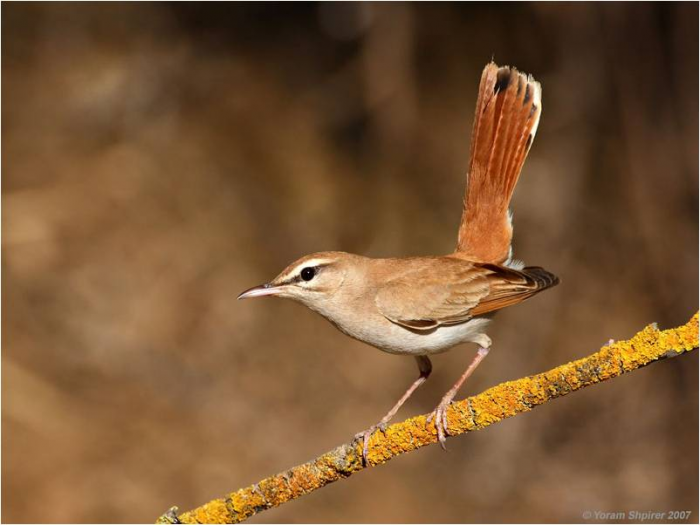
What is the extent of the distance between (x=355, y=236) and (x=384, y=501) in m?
2.63

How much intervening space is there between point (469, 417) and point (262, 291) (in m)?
1.04

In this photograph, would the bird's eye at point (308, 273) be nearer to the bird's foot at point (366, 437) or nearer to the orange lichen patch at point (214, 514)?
the bird's foot at point (366, 437)

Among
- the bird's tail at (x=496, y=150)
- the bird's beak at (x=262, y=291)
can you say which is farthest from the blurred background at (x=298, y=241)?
A: the bird's beak at (x=262, y=291)

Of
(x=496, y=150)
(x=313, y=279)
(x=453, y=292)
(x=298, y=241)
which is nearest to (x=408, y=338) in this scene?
(x=453, y=292)

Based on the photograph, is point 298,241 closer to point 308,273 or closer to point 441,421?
point 308,273

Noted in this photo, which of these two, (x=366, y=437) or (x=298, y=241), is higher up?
(x=298, y=241)

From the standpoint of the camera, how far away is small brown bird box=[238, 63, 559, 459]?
3609 millimetres

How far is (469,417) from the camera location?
288 centimetres

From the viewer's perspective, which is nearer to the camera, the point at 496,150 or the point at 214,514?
the point at 214,514

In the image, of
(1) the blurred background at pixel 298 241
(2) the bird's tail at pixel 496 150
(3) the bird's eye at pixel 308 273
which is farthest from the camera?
(1) the blurred background at pixel 298 241

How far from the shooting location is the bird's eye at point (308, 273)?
3.63 metres

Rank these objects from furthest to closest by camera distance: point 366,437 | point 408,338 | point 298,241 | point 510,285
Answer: point 298,241
point 510,285
point 408,338
point 366,437

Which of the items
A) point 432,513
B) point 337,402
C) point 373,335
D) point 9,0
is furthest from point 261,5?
point 373,335

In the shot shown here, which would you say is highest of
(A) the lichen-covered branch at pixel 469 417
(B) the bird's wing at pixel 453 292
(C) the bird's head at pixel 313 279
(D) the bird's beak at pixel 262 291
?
(C) the bird's head at pixel 313 279
